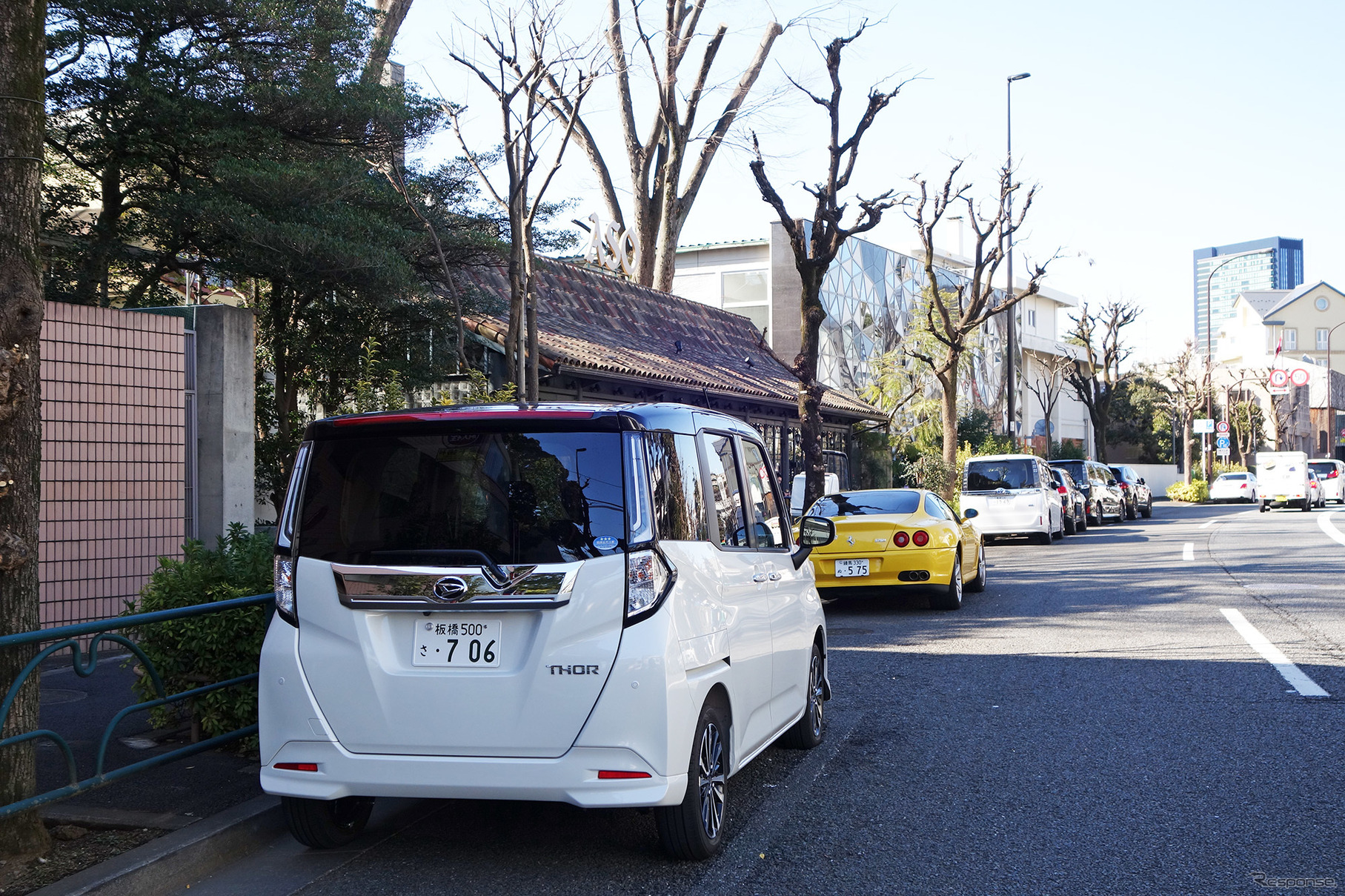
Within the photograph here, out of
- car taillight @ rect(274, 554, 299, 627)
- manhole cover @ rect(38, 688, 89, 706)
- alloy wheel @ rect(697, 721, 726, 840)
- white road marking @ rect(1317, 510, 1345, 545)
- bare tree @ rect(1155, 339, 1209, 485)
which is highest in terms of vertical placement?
bare tree @ rect(1155, 339, 1209, 485)

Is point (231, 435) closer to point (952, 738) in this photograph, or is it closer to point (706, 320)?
point (952, 738)

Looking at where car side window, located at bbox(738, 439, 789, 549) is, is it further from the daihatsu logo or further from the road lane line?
the road lane line

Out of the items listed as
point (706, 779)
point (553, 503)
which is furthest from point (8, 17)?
point (706, 779)

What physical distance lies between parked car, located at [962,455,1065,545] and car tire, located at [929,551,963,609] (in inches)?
424

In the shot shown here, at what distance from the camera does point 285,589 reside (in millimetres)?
4719

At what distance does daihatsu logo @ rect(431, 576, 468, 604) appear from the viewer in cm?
443

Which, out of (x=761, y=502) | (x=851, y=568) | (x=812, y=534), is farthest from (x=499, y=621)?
(x=851, y=568)

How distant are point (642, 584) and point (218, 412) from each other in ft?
23.3

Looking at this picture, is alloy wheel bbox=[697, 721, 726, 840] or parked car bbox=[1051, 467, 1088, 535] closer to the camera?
alloy wheel bbox=[697, 721, 726, 840]

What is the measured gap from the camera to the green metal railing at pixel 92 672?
4.38 meters

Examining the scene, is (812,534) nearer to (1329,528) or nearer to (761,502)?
(761,502)

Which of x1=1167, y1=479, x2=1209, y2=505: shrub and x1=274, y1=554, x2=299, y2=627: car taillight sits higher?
x1=274, y1=554, x2=299, y2=627: car taillight

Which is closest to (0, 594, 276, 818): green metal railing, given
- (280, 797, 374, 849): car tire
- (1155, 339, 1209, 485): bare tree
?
(280, 797, 374, 849): car tire

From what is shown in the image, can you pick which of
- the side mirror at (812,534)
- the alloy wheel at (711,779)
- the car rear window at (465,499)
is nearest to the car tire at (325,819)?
the car rear window at (465,499)
